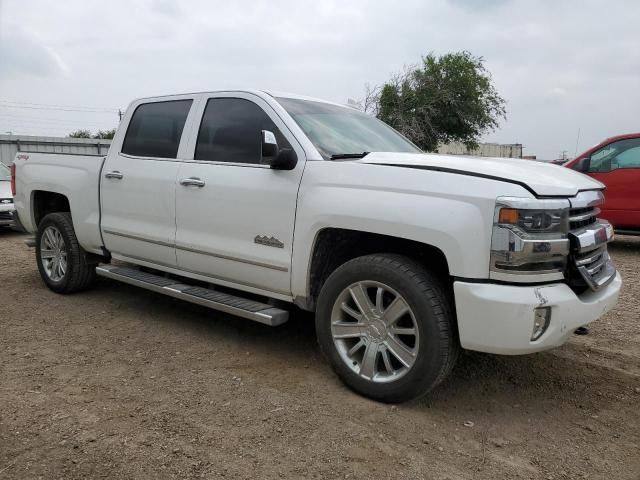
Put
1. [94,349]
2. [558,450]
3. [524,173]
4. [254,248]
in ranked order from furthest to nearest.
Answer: [94,349] → [254,248] → [524,173] → [558,450]

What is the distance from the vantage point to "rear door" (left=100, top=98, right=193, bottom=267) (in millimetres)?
4371

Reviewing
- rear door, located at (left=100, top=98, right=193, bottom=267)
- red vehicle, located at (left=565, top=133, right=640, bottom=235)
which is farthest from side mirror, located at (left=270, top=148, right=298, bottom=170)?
red vehicle, located at (left=565, top=133, right=640, bottom=235)

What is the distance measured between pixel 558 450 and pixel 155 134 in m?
3.79

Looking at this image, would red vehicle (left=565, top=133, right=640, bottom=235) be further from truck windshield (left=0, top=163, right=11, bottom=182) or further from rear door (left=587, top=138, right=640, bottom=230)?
truck windshield (left=0, top=163, right=11, bottom=182)

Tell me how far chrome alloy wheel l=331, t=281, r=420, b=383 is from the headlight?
23.3 inches

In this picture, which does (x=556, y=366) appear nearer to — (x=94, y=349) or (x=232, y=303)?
(x=232, y=303)

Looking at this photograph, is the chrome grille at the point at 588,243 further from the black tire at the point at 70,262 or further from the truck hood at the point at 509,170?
the black tire at the point at 70,262

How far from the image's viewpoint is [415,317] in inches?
119

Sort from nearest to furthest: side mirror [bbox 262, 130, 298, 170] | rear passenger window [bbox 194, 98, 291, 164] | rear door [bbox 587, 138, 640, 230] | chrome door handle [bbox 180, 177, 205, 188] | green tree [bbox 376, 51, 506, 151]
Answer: side mirror [bbox 262, 130, 298, 170] < rear passenger window [bbox 194, 98, 291, 164] < chrome door handle [bbox 180, 177, 205, 188] < rear door [bbox 587, 138, 640, 230] < green tree [bbox 376, 51, 506, 151]

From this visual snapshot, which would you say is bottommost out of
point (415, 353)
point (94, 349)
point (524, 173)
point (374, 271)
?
point (94, 349)

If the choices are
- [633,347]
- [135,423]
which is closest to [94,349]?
[135,423]

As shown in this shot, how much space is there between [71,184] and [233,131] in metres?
2.09

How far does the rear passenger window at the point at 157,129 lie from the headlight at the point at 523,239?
2714 millimetres

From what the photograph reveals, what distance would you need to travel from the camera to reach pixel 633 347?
4.22m
